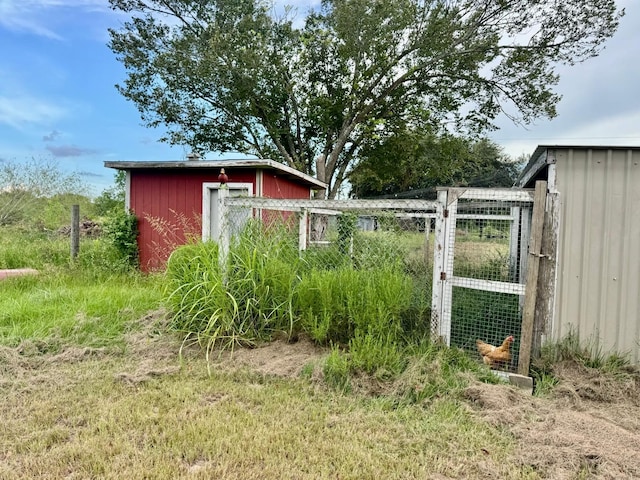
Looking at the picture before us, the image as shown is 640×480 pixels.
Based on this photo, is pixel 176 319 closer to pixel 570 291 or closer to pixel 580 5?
pixel 570 291

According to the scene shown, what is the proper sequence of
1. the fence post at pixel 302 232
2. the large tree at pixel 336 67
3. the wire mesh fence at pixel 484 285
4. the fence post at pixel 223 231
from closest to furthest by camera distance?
the wire mesh fence at pixel 484 285 < the fence post at pixel 223 231 < the fence post at pixel 302 232 < the large tree at pixel 336 67

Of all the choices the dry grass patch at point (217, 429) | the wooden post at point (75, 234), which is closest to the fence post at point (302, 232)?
the dry grass patch at point (217, 429)

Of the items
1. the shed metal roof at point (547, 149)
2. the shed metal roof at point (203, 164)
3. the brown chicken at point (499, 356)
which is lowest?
the brown chicken at point (499, 356)

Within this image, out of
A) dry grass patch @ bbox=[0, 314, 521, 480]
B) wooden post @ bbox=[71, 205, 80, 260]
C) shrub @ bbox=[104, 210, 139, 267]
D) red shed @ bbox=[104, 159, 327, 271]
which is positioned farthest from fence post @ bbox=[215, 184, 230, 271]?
wooden post @ bbox=[71, 205, 80, 260]

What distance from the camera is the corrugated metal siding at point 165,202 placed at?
300 inches

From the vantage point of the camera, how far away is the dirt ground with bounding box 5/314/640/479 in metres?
2.04

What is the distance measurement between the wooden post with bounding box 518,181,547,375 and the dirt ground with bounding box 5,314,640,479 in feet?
0.98

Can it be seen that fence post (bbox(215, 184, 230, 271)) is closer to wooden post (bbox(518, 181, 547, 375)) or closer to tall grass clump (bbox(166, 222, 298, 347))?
tall grass clump (bbox(166, 222, 298, 347))

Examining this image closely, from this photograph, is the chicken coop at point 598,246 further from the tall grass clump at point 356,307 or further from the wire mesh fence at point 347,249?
the tall grass clump at point 356,307

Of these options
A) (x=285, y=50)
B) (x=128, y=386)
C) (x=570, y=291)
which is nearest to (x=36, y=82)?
(x=285, y=50)

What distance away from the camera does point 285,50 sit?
14.3 m

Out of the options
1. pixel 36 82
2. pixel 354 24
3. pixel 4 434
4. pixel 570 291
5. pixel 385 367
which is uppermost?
pixel 354 24

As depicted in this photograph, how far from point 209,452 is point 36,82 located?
397 inches

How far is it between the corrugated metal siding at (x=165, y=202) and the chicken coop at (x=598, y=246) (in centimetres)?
526
